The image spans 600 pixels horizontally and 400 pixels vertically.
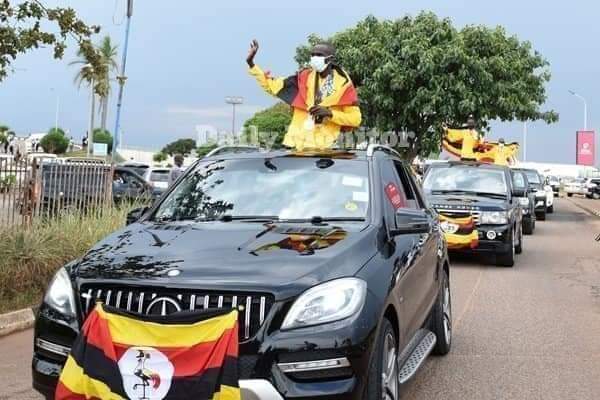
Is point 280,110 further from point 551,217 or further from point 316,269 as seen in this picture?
point 316,269

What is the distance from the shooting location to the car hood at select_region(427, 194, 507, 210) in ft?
40.0

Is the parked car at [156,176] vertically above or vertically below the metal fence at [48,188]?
above

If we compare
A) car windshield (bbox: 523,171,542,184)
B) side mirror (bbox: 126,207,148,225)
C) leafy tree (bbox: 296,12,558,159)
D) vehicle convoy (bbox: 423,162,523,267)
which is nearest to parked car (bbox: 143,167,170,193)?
leafy tree (bbox: 296,12,558,159)

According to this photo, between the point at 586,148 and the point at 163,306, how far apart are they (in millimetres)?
79857

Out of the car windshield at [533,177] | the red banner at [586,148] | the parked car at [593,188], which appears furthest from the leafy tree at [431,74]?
the red banner at [586,148]

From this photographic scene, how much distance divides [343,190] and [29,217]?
21.8 ft

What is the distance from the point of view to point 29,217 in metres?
10.4

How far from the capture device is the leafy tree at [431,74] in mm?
23516

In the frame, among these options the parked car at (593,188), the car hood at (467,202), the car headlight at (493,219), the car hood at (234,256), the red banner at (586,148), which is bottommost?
the car hood at (234,256)

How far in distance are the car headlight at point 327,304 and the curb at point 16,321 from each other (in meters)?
4.64

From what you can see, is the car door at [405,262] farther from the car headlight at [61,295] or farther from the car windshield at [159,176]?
the car windshield at [159,176]

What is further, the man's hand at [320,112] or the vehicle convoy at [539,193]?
the vehicle convoy at [539,193]

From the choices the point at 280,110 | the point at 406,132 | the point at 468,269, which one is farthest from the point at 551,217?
the point at 280,110

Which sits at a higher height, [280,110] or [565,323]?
[280,110]
